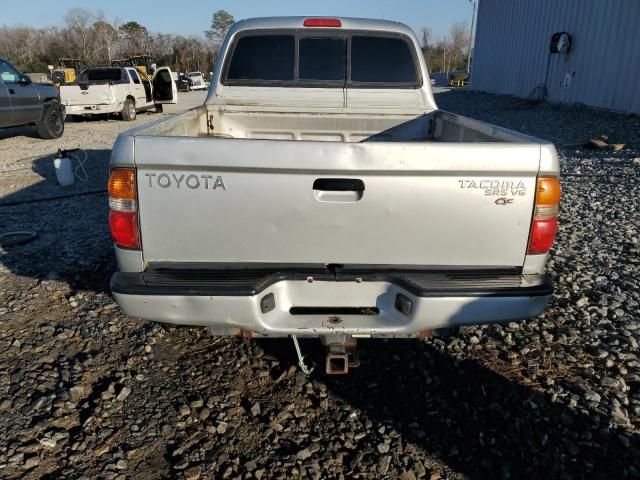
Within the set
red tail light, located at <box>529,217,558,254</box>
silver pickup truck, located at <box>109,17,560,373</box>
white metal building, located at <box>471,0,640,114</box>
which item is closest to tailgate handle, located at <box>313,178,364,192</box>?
silver pickup truck, located at <box>109,17,560,373</box>

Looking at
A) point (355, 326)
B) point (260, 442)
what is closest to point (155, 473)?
point (260, 442)

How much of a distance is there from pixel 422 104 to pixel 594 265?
7.56 ft

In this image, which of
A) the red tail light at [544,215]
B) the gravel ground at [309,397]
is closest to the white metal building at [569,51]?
the gravel ground at [309,397]

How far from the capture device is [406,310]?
2.37 metres

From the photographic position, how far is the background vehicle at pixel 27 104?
35.9 feet

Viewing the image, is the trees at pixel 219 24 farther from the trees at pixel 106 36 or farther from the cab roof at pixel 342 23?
the cab roof at pixel 342 23

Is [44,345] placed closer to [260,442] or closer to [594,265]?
[260,442]

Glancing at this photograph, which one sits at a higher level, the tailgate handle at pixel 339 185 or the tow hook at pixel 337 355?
the tailgate handle at pixel 339 185

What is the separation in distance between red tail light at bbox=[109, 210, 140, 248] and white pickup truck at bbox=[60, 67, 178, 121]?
13.5 metres

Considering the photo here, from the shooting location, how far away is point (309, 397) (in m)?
2.82

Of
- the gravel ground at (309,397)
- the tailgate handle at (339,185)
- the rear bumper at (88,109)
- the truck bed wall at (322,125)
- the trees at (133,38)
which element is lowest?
the gravel ground at (309,397)

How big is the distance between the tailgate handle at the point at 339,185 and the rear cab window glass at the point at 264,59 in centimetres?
240

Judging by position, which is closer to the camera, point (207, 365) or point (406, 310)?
point (406, 310)

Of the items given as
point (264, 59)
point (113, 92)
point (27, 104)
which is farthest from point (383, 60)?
point (113, 92)
